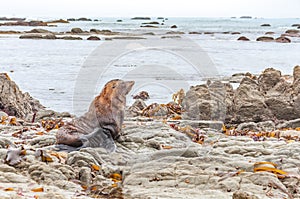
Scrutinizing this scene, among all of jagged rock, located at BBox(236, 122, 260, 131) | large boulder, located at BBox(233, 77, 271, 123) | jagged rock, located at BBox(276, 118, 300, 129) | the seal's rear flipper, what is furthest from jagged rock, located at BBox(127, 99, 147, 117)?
the seal's rear flipper

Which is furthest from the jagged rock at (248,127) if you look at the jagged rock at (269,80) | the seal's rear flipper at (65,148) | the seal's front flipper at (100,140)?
the seal's rear flipper at (65,148)

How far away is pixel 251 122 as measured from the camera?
31.6 feet

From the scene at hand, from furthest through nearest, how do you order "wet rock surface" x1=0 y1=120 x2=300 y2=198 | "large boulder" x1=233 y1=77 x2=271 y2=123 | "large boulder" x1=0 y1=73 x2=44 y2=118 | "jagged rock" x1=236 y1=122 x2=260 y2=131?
"large boulder" x1=0 y1=73 x2=44 y2=118
"large boulder" x1=233 y1=77 x2=271 y2=123
"jagged rock" x1=236 y1=122 x2=260 y2=131
"wet rock surface" x1=0 y1=120 x2=300 y2=198

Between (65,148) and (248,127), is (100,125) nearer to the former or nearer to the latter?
(65,148)

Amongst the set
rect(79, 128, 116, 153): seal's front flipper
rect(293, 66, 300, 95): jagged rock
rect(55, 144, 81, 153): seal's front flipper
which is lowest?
rect(55, 144, 81, 153): seal's front flipper

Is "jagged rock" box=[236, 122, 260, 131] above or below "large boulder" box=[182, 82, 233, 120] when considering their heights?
below

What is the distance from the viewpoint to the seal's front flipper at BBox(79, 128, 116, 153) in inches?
265

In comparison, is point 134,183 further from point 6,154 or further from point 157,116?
point 157,116

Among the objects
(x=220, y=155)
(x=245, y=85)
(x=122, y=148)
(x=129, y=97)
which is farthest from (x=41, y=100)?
(x=220, y=155)

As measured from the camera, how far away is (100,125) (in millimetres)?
7121

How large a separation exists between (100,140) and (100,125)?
0.36m

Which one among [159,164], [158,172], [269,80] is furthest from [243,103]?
[158,172]

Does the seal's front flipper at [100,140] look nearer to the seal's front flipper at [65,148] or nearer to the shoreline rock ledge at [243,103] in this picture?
the seal's front flipper at [65,148]

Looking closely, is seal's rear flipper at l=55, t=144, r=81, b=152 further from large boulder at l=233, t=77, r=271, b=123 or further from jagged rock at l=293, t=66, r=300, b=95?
jagged rock at l=293, t=66, r=300, b=95
